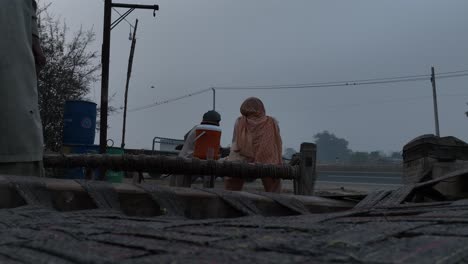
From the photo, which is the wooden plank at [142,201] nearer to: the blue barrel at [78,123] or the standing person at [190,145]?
the standing person at [190,145]

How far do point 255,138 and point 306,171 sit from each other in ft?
7.70

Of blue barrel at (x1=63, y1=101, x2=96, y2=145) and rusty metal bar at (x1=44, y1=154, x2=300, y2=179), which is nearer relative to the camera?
rusty metal bar at (x1=44, y1=154, x2=300, y2=179)

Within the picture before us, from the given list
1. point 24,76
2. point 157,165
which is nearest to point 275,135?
point 157,165

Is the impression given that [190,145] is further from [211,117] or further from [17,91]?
[17,91]

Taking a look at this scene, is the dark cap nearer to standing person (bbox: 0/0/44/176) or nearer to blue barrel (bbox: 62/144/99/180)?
blue barrel (bbox: 62/144/99/180)

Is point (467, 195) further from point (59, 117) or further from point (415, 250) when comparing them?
point (59, 117)

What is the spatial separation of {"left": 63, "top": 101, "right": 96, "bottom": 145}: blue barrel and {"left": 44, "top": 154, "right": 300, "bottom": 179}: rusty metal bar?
3463mm

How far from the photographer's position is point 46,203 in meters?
1.61

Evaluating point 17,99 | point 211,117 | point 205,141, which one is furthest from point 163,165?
point 211,117

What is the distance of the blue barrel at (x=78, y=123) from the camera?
21.6 ft

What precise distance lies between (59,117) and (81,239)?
944cm

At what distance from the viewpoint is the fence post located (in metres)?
3.39

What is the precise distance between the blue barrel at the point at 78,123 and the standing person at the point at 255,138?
2208 millimetres

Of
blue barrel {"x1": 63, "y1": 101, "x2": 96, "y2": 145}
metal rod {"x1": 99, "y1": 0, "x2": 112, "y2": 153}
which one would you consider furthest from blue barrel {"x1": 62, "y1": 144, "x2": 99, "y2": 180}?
metal rod {"x1": 99, "y1": 0, "x2": 112, "y2": 153}
